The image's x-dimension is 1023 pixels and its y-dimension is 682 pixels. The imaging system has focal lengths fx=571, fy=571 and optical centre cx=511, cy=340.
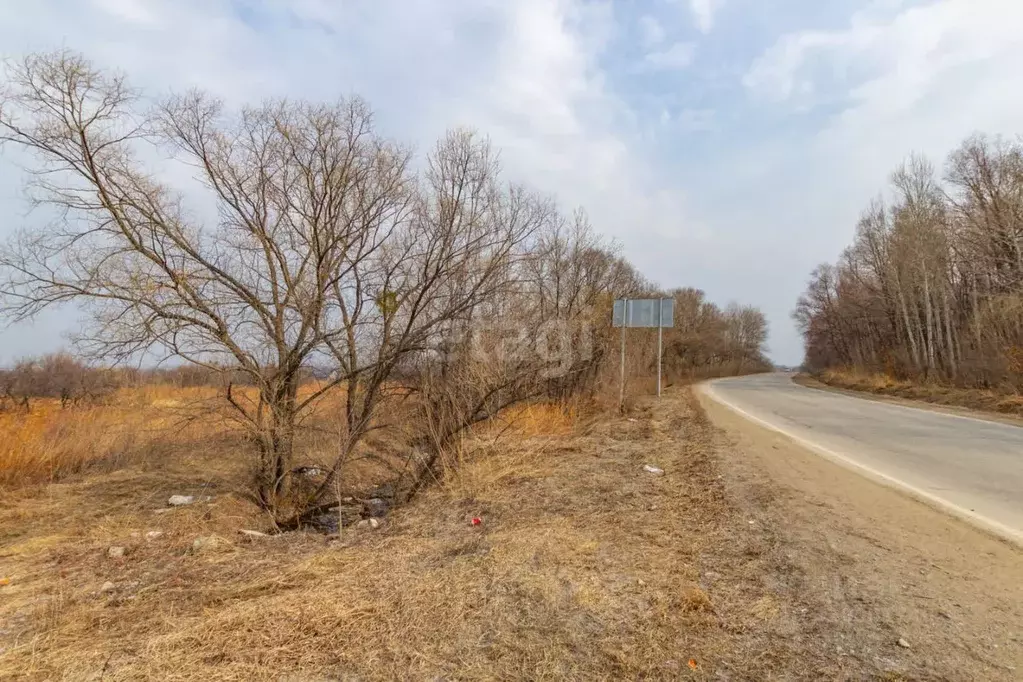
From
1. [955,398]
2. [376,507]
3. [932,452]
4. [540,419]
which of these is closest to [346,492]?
[376,507]

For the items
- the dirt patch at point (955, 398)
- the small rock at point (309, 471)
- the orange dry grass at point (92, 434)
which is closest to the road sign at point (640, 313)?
the dirt patch at point (955, 398)

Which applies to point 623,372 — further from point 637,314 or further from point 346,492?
point 346,492

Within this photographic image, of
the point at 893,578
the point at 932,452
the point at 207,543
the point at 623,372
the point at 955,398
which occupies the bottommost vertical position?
the point at 207,543

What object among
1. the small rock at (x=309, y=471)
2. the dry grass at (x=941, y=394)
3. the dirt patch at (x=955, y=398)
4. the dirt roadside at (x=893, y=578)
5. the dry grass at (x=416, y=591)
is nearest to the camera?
the dirt roadside at (x=893, y=578)

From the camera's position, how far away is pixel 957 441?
402 inches

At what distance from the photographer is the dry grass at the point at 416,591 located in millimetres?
3008

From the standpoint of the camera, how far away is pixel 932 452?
30.0 feet

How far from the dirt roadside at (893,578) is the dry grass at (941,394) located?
13352 mm

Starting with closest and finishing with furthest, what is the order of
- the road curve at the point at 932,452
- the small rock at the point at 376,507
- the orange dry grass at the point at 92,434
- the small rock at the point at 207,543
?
the small rock at the point at 207,543, the road curve at the point at 932,452, the small rock at the point at 376,507, the orange dry grass at the point at 92,434

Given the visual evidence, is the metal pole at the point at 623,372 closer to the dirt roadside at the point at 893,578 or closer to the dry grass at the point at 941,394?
the dirt roadside at the point at 893,578

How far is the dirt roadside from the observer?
290 centimetres

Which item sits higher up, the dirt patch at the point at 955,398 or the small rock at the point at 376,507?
the dirt patch at the point at 955,398

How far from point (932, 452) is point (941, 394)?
14726mm

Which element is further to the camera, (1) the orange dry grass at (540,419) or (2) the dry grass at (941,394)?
(2) the dry grass at (941,394)
